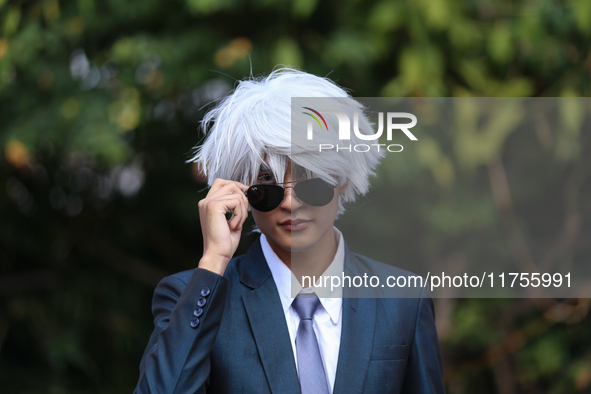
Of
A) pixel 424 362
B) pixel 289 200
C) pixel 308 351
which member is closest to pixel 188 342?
pixel 308 351

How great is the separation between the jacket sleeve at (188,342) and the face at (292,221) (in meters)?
0.20

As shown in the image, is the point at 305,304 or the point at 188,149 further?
the point at 188,149

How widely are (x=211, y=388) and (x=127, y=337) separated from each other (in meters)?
3.17

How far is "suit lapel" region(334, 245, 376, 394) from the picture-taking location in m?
1.33

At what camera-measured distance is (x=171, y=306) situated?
1.39 meters

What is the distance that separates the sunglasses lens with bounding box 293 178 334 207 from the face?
0.5 inches

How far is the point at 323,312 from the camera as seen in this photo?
55.5 inches

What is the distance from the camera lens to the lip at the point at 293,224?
1392mm

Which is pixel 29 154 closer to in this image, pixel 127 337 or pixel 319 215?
pixel 127 337

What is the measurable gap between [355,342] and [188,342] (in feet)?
1.38

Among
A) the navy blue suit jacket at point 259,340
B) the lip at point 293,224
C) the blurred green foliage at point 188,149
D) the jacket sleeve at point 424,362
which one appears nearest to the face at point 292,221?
the lip at point 293,224

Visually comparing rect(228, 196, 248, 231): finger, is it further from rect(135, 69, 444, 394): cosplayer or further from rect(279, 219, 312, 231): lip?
rect(279, 219, 312, 231): lip

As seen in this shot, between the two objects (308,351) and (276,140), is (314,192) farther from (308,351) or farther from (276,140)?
(308,351)

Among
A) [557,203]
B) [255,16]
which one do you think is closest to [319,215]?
[255,16]
